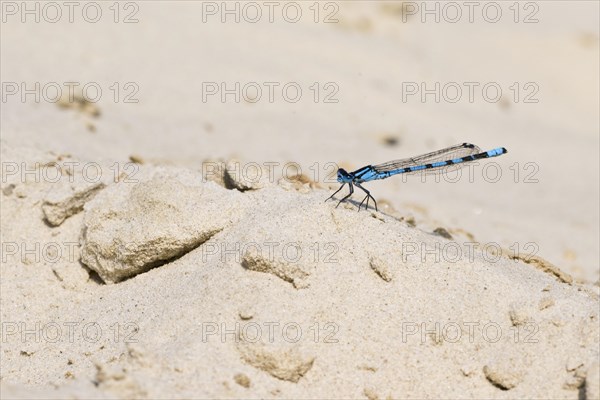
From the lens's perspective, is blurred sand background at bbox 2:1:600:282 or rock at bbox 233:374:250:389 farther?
blurred sand background at bbox 2:1:600:282

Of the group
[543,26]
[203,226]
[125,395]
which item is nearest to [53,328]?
[203,226]

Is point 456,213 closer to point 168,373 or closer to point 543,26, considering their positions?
point 168,373

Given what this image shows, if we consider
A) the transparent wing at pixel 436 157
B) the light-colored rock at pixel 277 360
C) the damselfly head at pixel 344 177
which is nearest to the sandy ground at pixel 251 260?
the light-colored rock at pixel 277 360

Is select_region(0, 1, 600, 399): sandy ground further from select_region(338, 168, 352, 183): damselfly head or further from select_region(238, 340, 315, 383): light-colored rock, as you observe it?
select_region(338, 168, 352, 183): damselfly head

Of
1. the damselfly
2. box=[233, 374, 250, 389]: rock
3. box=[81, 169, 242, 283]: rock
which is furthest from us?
the damselfly

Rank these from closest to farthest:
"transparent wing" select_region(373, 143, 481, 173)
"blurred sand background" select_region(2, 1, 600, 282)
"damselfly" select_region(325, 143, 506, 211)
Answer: "damselfly" select_region(325, 143, 506, 211) < "transparent wing" select_region(373, 143, 481, 173) < "blurred sand background" select_region(2, 1, 600, 282)

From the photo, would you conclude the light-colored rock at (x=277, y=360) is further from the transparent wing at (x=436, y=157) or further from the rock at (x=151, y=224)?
the transparent wing at (x=436, y=157)

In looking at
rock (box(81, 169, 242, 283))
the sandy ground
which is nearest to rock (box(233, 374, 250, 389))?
the sandy ground

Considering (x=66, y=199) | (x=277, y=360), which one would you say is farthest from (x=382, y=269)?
(x=66, y=199)
